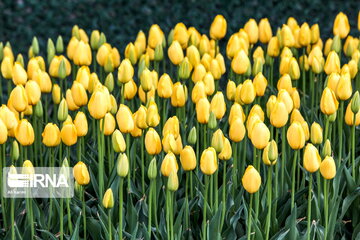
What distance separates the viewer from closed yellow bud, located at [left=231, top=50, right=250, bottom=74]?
12.5 ft

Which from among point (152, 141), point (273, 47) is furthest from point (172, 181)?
point (273, 47)

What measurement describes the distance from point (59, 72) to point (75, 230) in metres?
1.17

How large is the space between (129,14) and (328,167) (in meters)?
4.85

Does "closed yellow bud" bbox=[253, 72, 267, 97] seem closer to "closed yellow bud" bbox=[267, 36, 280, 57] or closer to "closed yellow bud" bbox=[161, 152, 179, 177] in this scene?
"closed yellow bud" bbox=[267, 36, 280, 57]

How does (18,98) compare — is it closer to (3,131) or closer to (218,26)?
(3,131)

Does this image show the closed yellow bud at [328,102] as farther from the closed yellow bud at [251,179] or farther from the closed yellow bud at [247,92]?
the closed yellow bud at [251,179]

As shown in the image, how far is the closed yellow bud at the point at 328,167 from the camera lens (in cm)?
288

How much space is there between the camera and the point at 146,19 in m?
7.38

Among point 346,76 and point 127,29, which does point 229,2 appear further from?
point 346,76

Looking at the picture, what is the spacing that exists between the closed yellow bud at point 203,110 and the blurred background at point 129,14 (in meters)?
3.98

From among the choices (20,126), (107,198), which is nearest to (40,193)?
(20,126)

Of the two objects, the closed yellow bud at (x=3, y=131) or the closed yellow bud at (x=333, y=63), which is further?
the closed yellow bud at (x=333, y=63)

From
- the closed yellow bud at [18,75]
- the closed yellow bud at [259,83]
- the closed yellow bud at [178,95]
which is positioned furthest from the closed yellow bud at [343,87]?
the closed yellow bud at [18,75]

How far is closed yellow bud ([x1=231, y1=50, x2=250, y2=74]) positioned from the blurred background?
3.41 meters
